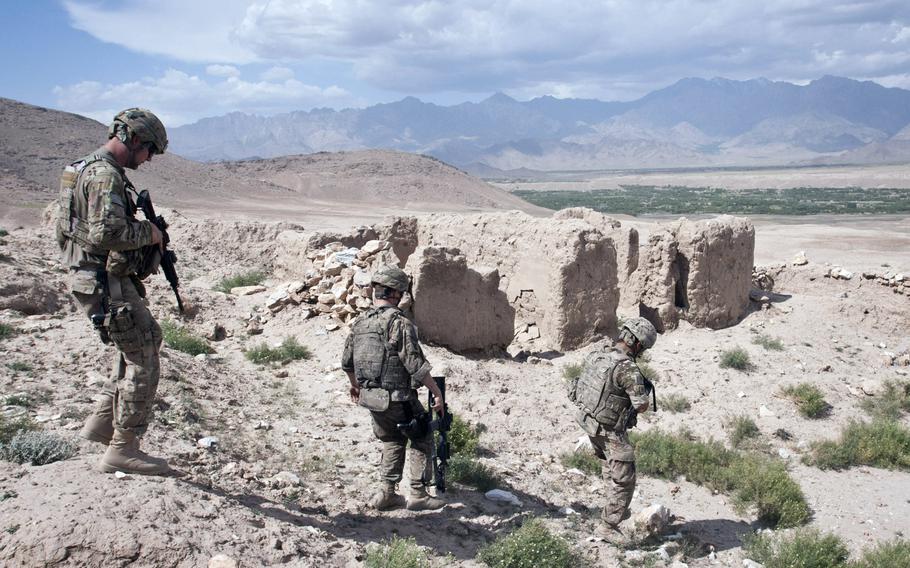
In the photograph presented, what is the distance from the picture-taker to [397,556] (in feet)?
13.3

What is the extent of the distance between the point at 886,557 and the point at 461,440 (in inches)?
135

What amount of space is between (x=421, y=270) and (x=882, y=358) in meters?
7.22

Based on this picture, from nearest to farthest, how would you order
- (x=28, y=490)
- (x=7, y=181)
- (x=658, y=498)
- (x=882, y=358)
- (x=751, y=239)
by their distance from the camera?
1. (x=28, y=490)
2. (x=658, y=498)
3. (x=882, y=358)
4. (x=751, y=239)
5. (x=7, y=181)

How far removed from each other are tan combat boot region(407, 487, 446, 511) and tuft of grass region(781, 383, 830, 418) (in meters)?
5.55

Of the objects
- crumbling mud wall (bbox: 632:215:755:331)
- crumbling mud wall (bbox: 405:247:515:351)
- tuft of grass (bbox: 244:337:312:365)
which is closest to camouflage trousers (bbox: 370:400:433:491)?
tuft of grass (bbox: 244:337:312:365)

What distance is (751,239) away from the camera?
11.8m

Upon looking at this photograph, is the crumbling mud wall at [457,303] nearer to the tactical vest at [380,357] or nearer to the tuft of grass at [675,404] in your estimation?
the tuft of grass at [675,404]

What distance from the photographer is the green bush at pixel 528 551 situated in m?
4.39

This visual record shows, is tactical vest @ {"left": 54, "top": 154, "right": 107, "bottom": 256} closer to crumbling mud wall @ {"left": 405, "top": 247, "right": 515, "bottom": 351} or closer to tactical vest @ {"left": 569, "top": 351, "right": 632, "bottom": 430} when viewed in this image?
tactical vest @ {"left": 569, "top": 351, "right": 632, "bottom": 430}

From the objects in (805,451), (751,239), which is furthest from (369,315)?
(751,239)

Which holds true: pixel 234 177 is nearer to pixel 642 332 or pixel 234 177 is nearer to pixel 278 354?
pixel 278 354

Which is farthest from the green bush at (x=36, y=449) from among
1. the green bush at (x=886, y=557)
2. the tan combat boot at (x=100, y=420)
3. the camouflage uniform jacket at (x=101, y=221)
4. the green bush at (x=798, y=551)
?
the green bush at (x=886, y=557)

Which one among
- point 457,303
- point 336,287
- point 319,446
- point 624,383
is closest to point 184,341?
point 336,287

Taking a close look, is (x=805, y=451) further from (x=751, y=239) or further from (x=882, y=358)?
(x=751, y=239)
